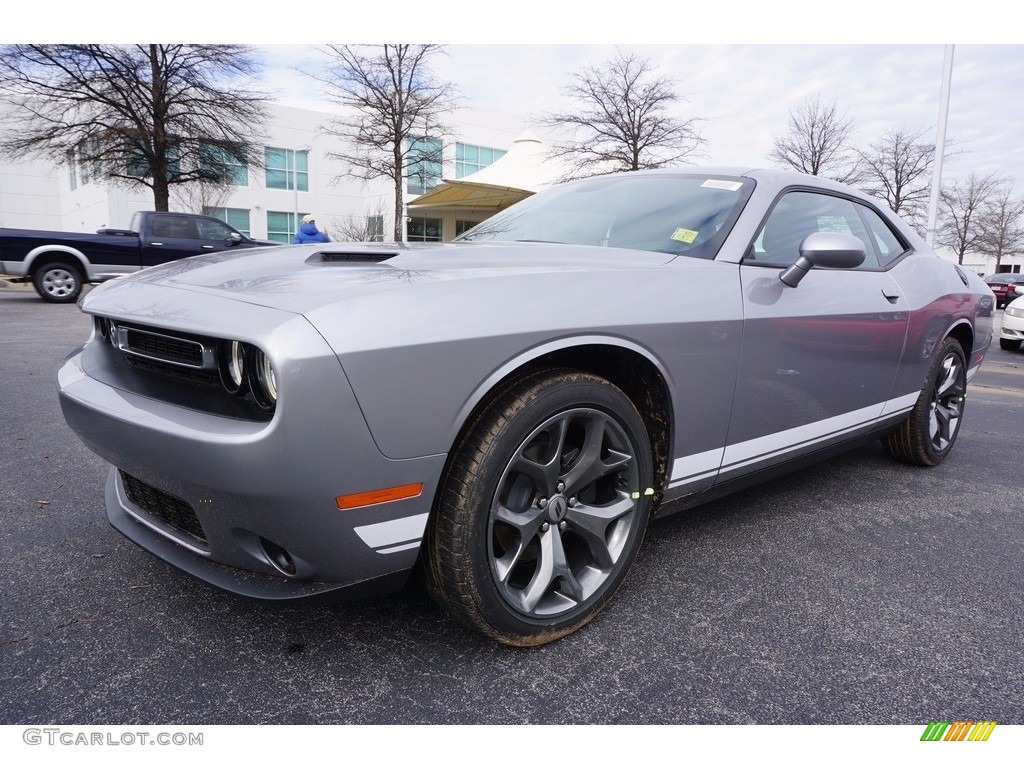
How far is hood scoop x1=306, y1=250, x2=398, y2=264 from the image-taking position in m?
1.93

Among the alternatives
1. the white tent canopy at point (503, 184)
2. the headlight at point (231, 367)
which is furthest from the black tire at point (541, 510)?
the white tent canopy at point (503, 184)

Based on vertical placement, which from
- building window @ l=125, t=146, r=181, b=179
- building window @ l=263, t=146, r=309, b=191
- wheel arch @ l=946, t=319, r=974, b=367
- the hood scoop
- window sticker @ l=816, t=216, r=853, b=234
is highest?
building window @ l=263, t=146, r=309, b=191

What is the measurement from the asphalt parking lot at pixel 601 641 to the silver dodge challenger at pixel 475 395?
0.65 feet

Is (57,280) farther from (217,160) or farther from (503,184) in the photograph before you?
(503,184)

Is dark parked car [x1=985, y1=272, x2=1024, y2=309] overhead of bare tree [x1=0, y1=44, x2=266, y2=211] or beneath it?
beneath

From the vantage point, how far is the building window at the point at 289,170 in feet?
123

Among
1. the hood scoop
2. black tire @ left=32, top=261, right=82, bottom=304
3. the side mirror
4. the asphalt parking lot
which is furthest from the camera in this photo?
black tire @ left=32, top=261, right=82, bottom=304

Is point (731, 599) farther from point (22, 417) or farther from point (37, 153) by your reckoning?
point (37, 153)

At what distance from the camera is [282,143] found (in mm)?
37938

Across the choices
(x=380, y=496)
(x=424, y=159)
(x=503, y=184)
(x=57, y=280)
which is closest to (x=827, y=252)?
(x=380, y=496)

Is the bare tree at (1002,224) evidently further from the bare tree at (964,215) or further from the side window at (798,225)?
the side window at (798,225)

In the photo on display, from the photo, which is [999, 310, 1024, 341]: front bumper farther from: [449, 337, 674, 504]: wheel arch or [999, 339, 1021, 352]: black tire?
[449, 337, 674, 504]: wheel arch
